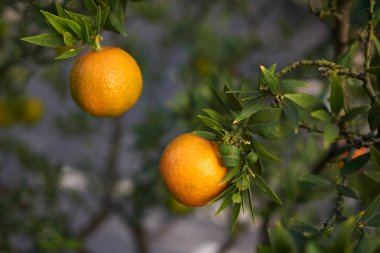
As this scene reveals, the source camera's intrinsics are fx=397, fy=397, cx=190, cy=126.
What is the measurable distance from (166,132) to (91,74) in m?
0.67

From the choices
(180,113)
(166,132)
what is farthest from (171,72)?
A: (180,113)

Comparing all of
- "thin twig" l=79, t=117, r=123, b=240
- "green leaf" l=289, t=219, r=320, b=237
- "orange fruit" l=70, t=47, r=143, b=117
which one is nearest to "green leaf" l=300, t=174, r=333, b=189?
"green leaf" l=289, t=219, r=320, b=237

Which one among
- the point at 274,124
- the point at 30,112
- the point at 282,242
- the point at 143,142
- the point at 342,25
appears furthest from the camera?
the point at 30,112

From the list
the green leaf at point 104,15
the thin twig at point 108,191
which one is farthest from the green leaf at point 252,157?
the thin twig at point 108,191

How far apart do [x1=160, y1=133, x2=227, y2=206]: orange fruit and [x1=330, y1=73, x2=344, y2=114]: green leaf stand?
137mm

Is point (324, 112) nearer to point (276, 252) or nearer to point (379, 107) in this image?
point (379, 107)

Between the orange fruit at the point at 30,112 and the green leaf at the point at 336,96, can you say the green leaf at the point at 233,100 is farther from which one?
the orange fruit at the point at 30,112

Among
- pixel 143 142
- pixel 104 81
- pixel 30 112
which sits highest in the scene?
pixel 104 81

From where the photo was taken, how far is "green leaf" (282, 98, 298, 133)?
1.34ft

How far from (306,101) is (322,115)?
0.9 inches

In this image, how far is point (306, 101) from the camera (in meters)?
0.43

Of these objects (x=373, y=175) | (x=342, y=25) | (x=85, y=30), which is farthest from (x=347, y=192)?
(x=85, y=30)

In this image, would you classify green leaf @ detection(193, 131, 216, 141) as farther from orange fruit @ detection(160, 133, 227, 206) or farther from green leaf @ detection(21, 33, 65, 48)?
green leaf @ detection(21, 33, 65, 48)

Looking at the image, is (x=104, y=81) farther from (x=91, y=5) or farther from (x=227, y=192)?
(x=227, y=192)
